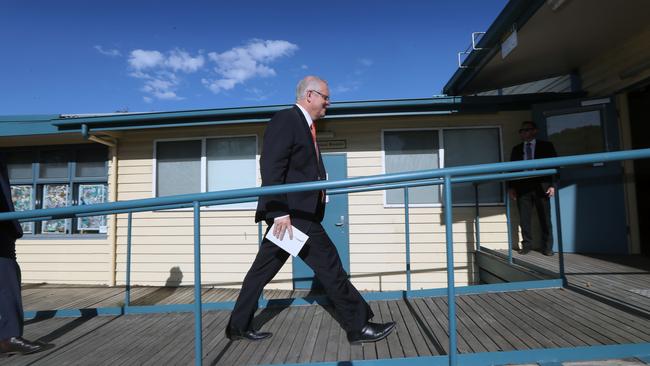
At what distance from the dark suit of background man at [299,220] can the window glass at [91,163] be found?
5.11 metres

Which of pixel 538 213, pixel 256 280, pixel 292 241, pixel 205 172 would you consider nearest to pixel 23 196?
pixel 205 172

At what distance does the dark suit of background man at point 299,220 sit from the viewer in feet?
6.44

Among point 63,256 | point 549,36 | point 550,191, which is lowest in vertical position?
point 63,256

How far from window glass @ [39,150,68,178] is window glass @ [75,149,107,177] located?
29 centimetres

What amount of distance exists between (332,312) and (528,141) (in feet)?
10.4

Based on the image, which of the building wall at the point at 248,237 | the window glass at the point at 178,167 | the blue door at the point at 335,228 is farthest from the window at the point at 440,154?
the window glass at the point at 178,167

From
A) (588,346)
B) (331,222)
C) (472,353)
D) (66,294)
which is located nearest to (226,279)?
(331,222)

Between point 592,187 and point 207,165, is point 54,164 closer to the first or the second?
point 207,165

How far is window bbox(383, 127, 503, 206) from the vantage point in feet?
16.3

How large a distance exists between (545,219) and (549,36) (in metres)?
2.04

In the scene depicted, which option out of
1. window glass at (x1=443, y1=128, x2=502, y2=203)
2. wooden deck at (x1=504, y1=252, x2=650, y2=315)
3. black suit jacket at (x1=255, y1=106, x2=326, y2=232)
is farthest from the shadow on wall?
wooden deck at (x1=504, y1=252, x2=650, y2=315)

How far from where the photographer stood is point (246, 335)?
219cm

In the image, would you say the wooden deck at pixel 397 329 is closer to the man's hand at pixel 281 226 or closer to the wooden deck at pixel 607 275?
the wooden deck at pixel 607 275

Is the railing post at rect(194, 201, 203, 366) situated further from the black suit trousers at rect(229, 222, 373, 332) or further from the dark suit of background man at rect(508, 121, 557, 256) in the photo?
the dark suit of background man at rect(508, 121, 557, 256)
